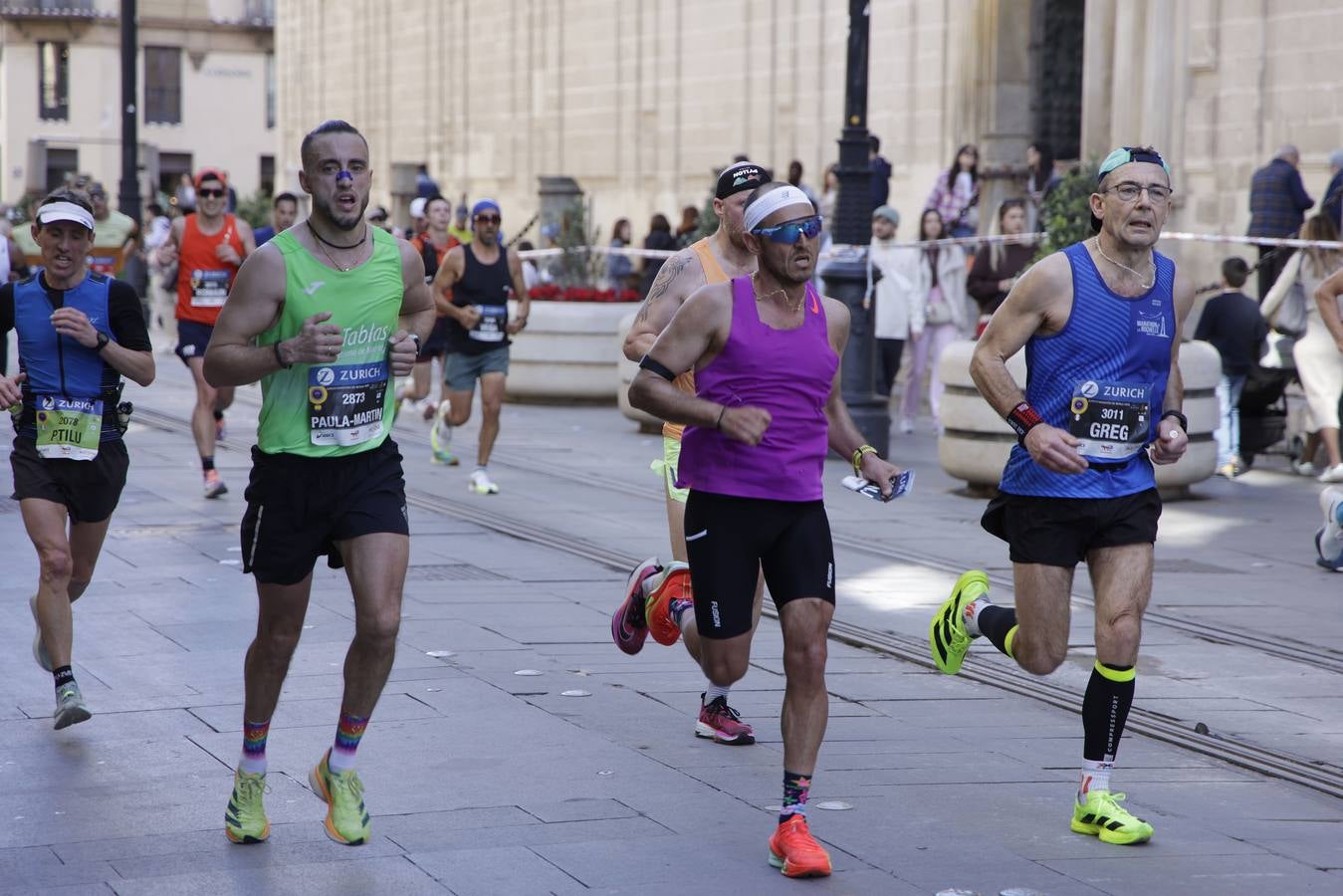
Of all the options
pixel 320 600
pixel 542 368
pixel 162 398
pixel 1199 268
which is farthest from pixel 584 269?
pixel 320 600

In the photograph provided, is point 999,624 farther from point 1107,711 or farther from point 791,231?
point 791,231

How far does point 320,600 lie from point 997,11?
1665cm

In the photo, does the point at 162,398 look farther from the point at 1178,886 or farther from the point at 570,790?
the point at 1178,886

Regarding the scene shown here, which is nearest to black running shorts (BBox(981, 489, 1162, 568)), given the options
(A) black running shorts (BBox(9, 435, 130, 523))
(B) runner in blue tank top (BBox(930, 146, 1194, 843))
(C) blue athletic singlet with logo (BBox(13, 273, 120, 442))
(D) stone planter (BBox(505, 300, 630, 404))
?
(B) runner in blue tank top (BBox(930, 146, 1194, 843))

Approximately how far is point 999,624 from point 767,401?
4.03ft

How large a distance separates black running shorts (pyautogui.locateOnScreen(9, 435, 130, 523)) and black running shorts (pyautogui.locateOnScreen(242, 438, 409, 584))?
1.67 meters

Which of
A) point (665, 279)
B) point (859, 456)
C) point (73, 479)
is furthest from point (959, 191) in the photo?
point (859, 456)

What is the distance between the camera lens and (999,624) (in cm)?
637

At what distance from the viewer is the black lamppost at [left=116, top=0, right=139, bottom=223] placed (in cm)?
2762

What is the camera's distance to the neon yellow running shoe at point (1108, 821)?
5.61 metres

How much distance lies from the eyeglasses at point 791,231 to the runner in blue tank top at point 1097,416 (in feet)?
2.37

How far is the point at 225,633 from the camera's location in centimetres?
838

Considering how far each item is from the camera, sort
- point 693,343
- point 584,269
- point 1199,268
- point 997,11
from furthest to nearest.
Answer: point 997,11 < point 584,269 < point 1199,268 < point 693,343

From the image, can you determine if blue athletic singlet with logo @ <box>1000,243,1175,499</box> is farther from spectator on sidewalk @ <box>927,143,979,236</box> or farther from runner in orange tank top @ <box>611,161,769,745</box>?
spectator on sidewalk @ <box>927,143,979,236</box>
